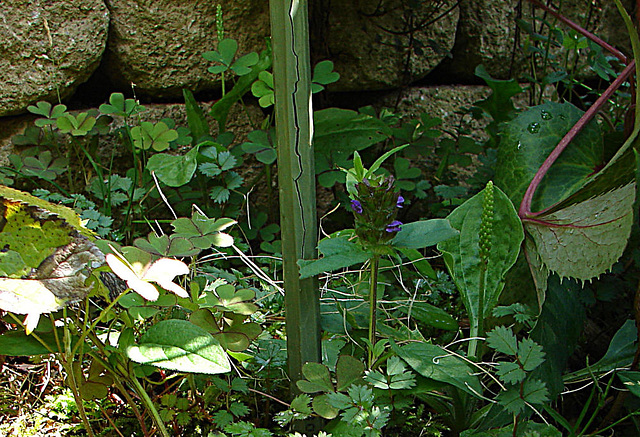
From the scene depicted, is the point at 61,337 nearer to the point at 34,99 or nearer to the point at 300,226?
the point at 300,226

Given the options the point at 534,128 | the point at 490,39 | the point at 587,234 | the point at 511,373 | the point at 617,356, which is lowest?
the point at 617,356

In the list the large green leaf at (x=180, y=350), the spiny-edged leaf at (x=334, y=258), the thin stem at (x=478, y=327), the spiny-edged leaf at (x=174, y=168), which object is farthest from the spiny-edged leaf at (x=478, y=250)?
the spiny-edged leaf at (x=174, y=168)

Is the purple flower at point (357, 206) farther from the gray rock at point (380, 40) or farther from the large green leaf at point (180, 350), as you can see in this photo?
the gray rock at point (380, 40)

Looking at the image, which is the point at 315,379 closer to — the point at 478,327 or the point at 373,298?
the point at 373,298

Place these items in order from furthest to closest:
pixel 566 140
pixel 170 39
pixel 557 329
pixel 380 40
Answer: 1. pixel 380 40
2. pixel 170 39
3. pixel 566 140
4. pixel 557 329

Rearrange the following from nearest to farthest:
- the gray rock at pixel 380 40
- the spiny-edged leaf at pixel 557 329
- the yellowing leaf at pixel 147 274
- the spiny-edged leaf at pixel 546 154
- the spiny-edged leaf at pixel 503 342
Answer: the yellowing leaf at pixel 147 274, the spiny-edged leaf at pixel 503 342, the spiny-edged leaf at pixel 557 329, the spiny-edged leaf at pixel 546 154, the gray rock at pixel 380 40

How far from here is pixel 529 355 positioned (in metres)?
0.78

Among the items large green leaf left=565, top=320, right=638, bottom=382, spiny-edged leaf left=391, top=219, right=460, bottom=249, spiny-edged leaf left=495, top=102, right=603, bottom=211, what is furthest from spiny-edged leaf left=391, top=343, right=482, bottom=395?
spiny-edged leaf left=495, top=102, right=603, bottom=211

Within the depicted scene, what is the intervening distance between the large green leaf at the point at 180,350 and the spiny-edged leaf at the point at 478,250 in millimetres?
464

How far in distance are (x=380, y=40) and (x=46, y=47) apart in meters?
1.01

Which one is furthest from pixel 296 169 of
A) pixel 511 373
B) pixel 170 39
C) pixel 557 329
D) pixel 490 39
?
pixel 490 39

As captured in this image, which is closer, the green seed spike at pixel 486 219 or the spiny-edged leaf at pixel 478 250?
the green seed spike at pixel 486 219

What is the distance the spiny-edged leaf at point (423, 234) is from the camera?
0.79 metres

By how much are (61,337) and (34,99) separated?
96 cm
